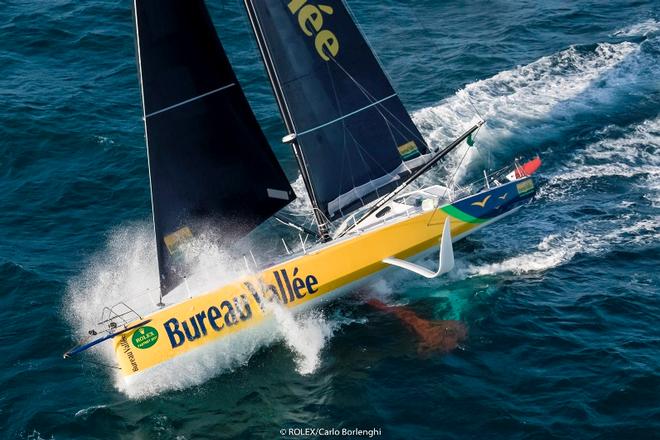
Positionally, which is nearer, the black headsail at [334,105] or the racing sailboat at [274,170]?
the racing sailboat at [274,170]

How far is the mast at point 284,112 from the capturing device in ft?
64.0

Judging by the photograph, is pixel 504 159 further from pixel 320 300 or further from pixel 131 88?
pixel 131 88

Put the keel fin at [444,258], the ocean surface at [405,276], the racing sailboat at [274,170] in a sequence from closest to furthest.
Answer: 1. the ocean surface at [405,276]
2. the racing sailboat at [274,170]
3. the keel fin at [444,258]

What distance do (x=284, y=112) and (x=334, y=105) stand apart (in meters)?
1.36

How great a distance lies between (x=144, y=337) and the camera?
19.1 meters

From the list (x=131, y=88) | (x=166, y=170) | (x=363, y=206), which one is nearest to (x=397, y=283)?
(x=363, y=206)

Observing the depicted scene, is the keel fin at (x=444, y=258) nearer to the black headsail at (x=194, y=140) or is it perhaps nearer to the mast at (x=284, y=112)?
the mast at (x=284, y=112)

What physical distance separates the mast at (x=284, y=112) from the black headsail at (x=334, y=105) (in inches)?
1.0

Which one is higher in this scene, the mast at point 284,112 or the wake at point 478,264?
the mast at point 284,112

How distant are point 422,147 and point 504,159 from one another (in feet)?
18.5

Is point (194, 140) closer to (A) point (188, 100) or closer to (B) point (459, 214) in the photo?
(A) point (188, 100)

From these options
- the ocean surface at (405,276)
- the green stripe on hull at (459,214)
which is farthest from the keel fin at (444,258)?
the green stripe on hull at (459,214)

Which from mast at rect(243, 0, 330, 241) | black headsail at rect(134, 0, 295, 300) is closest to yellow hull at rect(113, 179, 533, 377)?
mast at rect(243, 0, 330, 241)

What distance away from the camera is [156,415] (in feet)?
59.4
